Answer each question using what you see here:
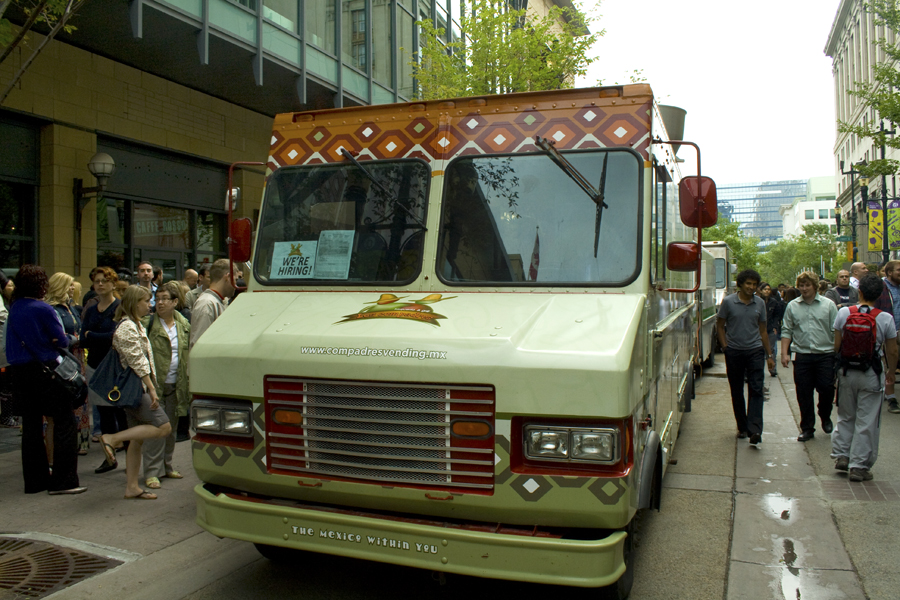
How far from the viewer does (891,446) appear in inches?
304

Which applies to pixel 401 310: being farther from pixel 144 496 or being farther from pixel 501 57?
pixel 501 57

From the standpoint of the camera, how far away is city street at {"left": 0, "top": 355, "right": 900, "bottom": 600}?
4309mm

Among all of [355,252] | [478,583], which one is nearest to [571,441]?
[478,583]

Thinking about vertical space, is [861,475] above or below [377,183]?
below

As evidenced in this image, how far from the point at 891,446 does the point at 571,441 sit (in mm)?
6034

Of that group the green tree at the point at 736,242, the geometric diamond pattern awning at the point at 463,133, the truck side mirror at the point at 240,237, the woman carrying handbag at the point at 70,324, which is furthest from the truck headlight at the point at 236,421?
the green tree at the point at 736,242

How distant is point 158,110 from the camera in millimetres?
13695

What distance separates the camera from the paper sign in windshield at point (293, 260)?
4.78 meters

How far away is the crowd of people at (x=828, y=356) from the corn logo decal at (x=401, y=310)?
4.29 meters

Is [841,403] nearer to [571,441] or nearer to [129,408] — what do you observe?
[571,441]

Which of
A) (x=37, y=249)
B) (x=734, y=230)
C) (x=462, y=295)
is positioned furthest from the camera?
(x=734, y=230)

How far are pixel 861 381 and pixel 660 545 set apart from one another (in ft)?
8.87

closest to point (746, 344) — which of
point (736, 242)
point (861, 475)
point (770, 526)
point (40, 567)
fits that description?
point (861, 475)

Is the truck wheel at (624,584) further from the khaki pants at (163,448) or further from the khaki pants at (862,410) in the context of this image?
the khaki pants at (163,448)
